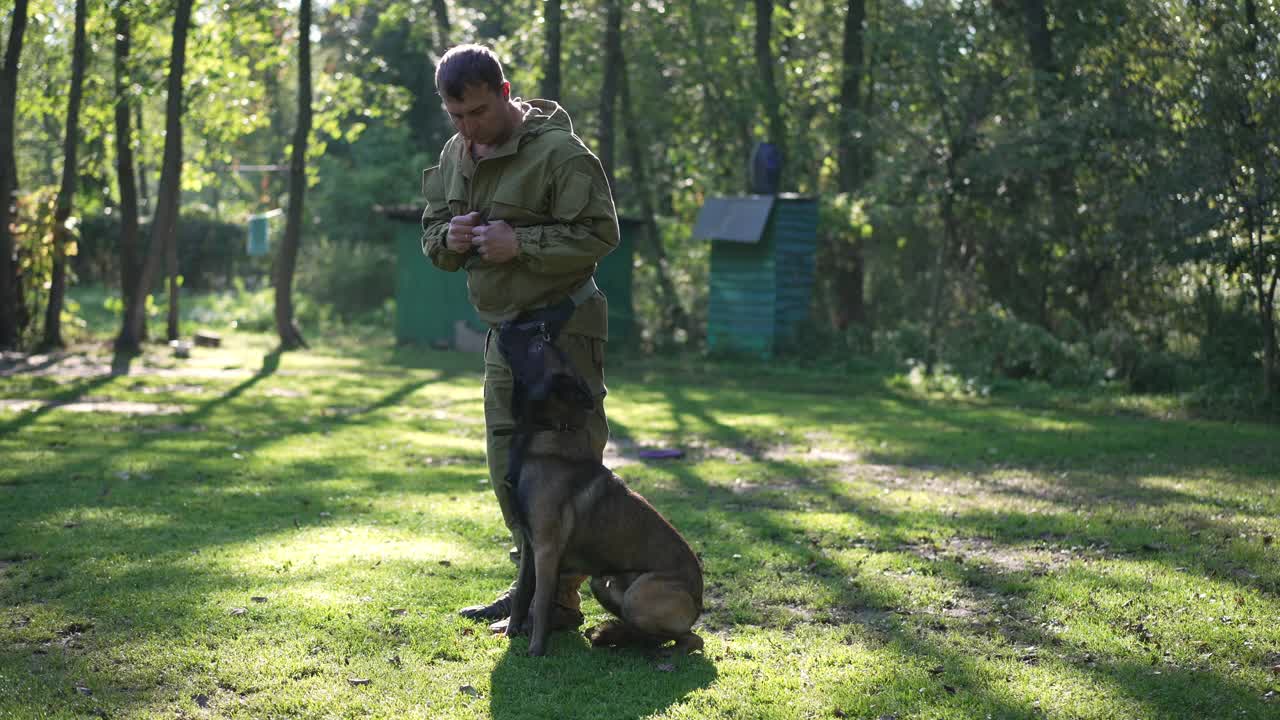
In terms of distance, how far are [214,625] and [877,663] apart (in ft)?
8.90

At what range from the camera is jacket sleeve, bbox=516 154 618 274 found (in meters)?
4.66

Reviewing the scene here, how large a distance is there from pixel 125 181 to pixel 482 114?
16104 millimetres

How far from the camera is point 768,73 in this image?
76.4ft

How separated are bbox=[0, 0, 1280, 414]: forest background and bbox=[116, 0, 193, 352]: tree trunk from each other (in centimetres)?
7

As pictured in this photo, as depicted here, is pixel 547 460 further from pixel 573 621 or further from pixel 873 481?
pixel 873 481

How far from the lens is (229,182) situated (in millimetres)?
59281

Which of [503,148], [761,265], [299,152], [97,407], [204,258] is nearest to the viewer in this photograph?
[503,148]

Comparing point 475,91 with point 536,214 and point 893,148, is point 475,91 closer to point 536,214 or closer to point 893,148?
point 536,214

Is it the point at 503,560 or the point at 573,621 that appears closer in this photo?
the point at 573,621

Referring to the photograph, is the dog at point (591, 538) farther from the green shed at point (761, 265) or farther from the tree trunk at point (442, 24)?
the tree trunk at point (442, 24)

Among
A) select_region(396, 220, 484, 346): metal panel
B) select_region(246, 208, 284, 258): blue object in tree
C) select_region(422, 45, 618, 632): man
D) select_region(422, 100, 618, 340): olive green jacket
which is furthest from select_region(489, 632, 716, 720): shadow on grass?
select_region(246, 208, 284, 258): blue object in tree

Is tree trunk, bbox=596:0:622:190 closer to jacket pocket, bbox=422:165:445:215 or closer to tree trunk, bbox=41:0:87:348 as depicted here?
tree trunk, bbox=41:0:87:348

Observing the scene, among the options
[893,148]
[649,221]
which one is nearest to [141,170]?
[649,221]

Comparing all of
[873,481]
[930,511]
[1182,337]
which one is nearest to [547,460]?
[930,511]
